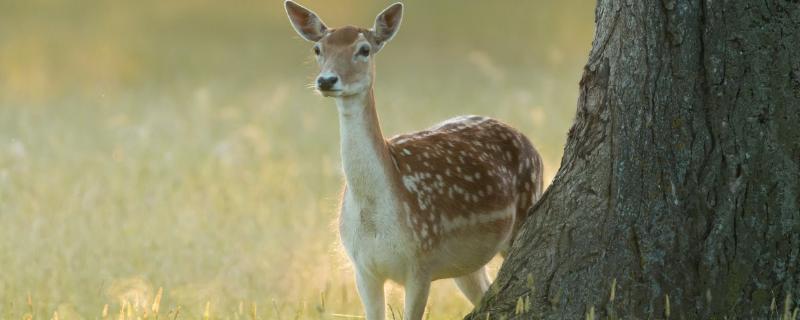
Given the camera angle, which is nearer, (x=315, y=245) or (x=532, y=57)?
(x=315, y=245)

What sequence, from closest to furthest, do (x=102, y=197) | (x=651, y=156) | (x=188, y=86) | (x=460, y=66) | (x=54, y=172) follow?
(x=651, y=156), (x=102, y=197), (x=54, y=172), (x=188, y=86), (x=460, y=66)

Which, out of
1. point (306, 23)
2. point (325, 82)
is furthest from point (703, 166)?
point (306, 23)

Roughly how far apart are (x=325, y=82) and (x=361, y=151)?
397mm

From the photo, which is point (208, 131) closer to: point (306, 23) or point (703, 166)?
point (306, 23)

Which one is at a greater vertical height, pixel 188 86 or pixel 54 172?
pixel 188 86

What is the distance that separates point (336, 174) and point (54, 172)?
2.57 metres

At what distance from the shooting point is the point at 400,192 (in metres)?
6.55

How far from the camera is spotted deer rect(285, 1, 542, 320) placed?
6.44m

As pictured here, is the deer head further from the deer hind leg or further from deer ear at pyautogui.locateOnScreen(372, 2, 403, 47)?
the deer hind leg

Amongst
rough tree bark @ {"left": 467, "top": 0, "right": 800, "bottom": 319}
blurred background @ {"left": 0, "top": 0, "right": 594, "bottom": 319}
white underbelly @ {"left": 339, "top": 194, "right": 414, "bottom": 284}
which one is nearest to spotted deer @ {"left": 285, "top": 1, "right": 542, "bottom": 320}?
white underbelly @ {"left": 339, "top": 194, "right": 414, "bottom": 284}

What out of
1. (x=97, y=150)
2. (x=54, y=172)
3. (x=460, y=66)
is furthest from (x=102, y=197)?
(x=460, y=66)

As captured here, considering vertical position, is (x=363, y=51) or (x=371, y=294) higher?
(x=363, y=51)

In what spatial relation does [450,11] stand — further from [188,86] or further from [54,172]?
[54,172]

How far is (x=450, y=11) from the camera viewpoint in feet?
69.9
